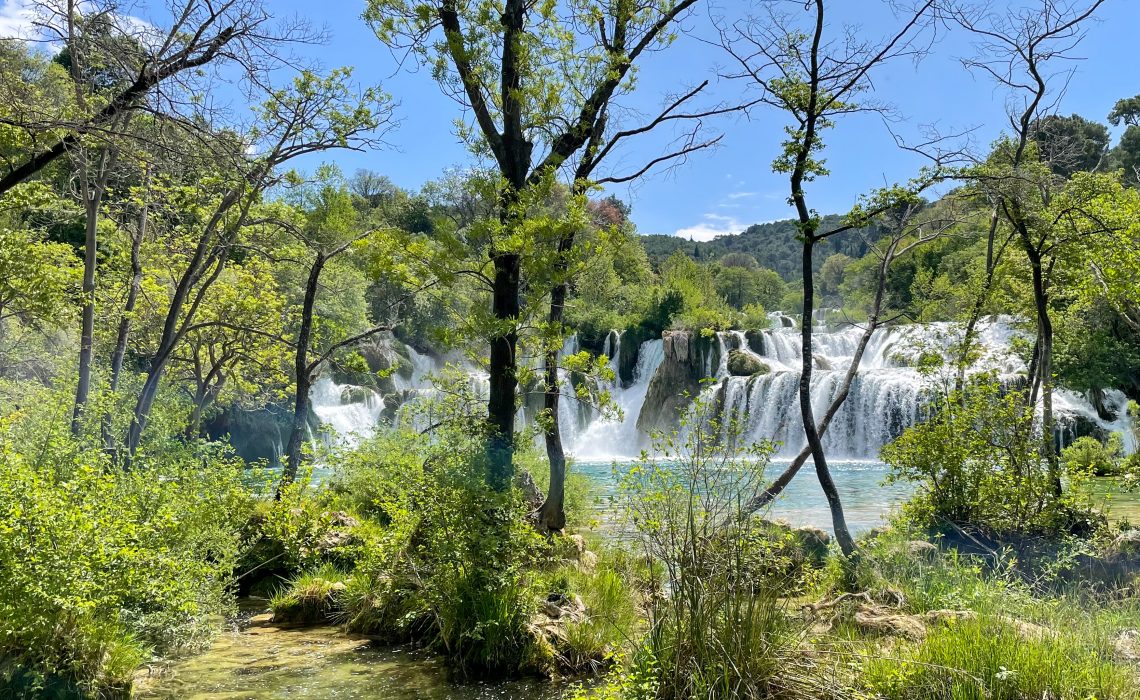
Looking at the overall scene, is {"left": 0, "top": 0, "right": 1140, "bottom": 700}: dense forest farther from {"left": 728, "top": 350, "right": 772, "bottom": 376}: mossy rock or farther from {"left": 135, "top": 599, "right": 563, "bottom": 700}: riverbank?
{"left": 728, "top": 350, "right": 772, "bottom": 376}: mossy rock

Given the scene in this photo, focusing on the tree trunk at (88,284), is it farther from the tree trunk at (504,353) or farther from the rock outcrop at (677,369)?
the rock outcrop at (677,369)

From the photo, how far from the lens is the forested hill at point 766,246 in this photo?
87.2m

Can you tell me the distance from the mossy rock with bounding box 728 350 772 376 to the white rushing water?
0.66 feet

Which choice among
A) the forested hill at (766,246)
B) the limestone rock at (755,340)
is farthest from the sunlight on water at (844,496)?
the forested hill at (766,246)

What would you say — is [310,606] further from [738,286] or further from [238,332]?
[738,286]

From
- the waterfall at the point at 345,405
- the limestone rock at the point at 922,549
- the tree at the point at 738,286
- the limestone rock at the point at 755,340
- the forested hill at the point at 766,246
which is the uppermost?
the forested hill at the point at 766,246

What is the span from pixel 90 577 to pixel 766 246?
113973 mm

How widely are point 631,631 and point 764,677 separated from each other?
1985 mm

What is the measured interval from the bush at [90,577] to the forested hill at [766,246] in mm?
72735

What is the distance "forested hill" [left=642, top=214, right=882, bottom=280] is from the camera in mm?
87188

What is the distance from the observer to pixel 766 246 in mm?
111875

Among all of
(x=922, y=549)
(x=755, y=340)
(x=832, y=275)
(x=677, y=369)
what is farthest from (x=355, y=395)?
(x=832, y=275)

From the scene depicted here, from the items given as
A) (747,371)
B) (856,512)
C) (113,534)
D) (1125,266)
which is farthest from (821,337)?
(113,534)

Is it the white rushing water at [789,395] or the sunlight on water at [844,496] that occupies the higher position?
the white rushing water at [789,395]
